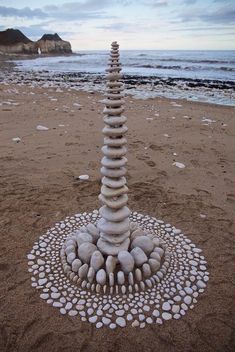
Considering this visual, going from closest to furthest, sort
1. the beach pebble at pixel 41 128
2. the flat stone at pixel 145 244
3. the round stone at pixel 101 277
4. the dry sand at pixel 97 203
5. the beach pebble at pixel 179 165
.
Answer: the dry sand at pixel 97 203, the round stone at pixel 101 277, the flat stone at pixel 145 244, the beach pebble at pixel 179 165, the beach pebble at pixel 41 128

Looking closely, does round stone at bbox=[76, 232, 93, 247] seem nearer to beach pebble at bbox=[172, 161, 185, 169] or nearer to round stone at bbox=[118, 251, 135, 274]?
round stone at bbox=[118, 251, 135, 274]

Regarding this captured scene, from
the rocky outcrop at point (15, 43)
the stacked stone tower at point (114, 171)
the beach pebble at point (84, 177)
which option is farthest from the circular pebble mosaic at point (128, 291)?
the rocky outcrop at point (15, 43)

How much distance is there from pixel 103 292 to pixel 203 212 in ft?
8.48

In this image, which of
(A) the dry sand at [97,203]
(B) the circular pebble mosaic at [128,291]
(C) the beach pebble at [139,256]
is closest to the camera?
(A) the dry sand at [97,203]

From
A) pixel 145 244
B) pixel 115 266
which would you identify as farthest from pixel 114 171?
pixel 115 266

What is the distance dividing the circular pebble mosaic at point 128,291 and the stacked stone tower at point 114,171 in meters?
0.62

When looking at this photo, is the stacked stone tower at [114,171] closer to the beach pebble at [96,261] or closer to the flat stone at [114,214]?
the flat stone at [114,214]

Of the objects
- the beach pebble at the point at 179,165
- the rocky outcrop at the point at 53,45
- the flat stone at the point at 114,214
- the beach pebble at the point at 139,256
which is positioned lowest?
the rocky outcrop at the point at 53,45

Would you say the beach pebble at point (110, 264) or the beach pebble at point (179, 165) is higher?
the beach pebble at point (110, 264)

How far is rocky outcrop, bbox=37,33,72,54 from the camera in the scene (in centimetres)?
11150

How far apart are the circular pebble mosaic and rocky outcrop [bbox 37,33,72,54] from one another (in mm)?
118262

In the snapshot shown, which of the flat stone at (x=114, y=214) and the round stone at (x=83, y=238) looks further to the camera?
the round stone at (x=83, y=238)

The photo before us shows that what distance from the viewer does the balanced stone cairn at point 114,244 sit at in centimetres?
387

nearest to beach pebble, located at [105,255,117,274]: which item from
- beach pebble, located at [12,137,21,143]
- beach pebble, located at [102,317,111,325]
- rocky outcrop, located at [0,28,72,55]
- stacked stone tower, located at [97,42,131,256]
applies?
stacked stone tower, located at [97,42,131,256]
